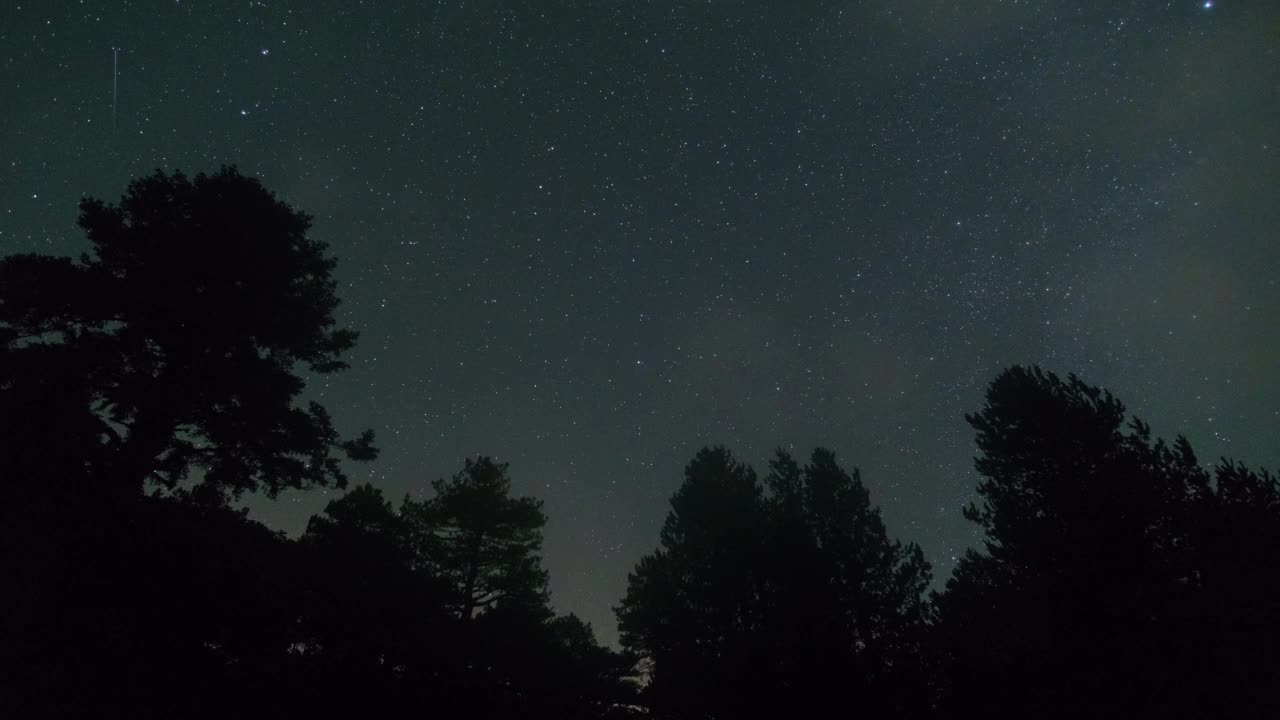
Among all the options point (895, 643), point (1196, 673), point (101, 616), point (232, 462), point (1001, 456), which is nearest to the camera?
point (101, 616)

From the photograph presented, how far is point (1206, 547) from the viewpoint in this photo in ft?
38.5

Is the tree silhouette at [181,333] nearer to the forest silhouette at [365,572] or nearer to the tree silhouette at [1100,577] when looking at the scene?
the forest silhouette at [365,572]

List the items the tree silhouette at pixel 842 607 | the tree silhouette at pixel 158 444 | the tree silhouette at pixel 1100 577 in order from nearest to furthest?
1. the tree silhouette at pixel 158 444
2. the tree silhouette at pixel 1100 577
3. the tree silhouette at pixel 842 607

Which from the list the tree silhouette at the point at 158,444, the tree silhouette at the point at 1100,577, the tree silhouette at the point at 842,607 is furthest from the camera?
the tree silhouette at the point at 842,607

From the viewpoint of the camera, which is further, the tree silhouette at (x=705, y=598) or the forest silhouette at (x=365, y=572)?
the tree silhouette at (x=705, y=598)

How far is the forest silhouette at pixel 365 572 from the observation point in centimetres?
841

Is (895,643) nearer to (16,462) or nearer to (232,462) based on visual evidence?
(232,462)

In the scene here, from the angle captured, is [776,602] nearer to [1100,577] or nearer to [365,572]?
[1100,577]

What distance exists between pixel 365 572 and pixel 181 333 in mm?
6742

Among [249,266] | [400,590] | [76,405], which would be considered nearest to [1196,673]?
[400,590]

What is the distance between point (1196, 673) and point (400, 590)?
17.0m

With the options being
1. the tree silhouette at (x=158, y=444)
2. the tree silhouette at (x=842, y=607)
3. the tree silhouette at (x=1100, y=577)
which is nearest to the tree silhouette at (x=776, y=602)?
the tree silhouette at (x=842, y=607)

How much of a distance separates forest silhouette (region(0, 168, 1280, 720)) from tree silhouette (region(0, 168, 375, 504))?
0.06 metres

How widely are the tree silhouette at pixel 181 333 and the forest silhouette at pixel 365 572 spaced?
2.3 inches
